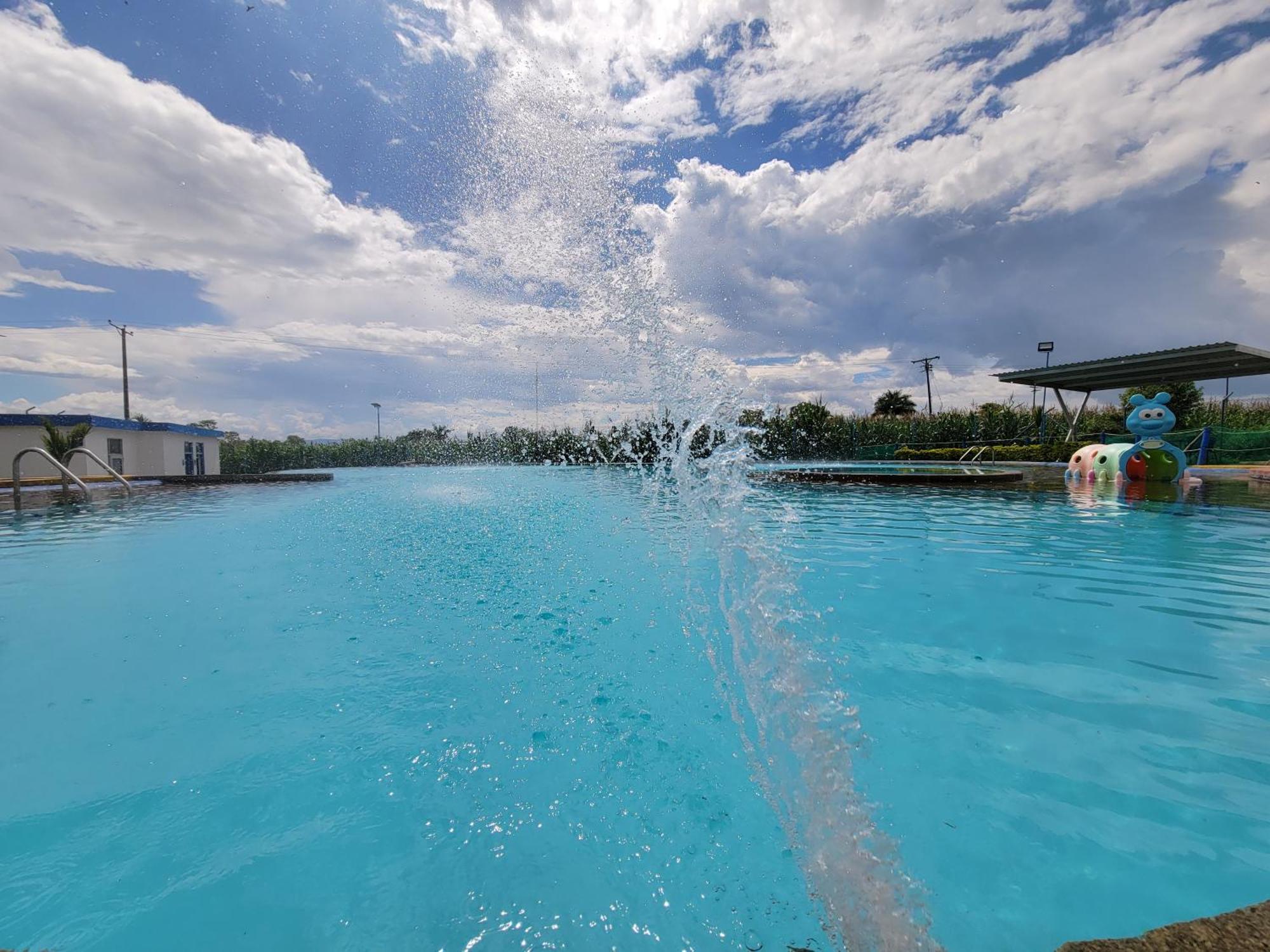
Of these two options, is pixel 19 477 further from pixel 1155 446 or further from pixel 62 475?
pixel 1155 446

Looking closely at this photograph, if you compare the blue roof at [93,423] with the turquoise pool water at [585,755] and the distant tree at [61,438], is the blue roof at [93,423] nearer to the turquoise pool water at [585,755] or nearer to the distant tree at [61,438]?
the distant tree at [61,438]

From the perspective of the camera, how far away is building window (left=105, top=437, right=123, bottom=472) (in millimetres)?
24484

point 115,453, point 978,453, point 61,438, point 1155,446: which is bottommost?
point 978,453

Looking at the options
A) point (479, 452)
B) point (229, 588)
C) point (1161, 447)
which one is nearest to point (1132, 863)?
point (229, 588)

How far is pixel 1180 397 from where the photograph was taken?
86.9ft

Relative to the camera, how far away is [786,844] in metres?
2.48

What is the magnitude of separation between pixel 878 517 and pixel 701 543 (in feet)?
→ 14.1

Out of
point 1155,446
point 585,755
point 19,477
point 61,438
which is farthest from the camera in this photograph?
point 61,438

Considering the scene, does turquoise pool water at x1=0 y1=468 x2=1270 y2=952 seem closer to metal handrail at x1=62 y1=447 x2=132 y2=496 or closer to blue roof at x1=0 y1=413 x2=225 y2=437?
metal handrail at x1=62 y1=447 x2=132 y2=496

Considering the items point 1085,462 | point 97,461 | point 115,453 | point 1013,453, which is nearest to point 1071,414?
point 1013,453

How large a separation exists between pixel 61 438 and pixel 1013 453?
126 feet

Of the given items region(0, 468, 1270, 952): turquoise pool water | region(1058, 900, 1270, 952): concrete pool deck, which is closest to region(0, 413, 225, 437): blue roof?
region(0, 468, 1270, 952): turquoise pool water

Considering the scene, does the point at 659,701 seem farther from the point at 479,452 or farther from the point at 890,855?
the point at 479,452

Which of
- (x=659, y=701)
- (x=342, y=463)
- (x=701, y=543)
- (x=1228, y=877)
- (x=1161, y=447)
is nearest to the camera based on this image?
(x=1228, y=877)
